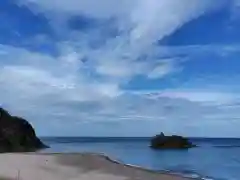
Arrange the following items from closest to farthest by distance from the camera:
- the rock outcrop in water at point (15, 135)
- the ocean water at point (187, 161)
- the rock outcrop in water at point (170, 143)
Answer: the ocean water at point (187, 161)
the rock outcrop in water at point (15, 135)
the rock outcrop in water at point (170, 143)

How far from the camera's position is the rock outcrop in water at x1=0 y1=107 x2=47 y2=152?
8269 centimetres

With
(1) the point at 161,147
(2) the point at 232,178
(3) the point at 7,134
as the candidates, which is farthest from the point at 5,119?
(2) the point at 232,178

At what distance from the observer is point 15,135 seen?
8981 centimetres

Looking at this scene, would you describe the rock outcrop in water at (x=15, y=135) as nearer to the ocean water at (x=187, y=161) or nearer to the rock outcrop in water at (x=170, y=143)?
the ocean water at (x=187, y=161)

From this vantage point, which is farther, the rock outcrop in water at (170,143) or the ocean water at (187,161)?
the rock outcrop in water at (170,143)

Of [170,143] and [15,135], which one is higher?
[15,135]

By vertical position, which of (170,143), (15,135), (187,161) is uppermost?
(15,135)

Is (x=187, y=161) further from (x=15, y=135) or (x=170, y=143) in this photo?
(x=170, y=143)

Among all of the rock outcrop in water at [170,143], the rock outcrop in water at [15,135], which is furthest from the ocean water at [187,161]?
the rock outcrop in water at [170,143]

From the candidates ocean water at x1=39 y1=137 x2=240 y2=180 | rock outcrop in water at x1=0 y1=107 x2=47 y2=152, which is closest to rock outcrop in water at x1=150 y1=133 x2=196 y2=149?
ocean water at x1=39 y1=137 x2=240 y2=180

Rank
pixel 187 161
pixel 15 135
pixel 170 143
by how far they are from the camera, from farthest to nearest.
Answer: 1. pixel 170 143
2. pixel 15 135
3. pixel 187 161

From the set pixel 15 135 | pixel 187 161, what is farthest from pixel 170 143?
pixel 187 161

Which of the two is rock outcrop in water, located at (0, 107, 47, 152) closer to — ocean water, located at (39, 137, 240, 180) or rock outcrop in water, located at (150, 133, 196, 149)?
ocean water, located at (39, 137, 240, 180)

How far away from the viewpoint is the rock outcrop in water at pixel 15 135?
271 ft
